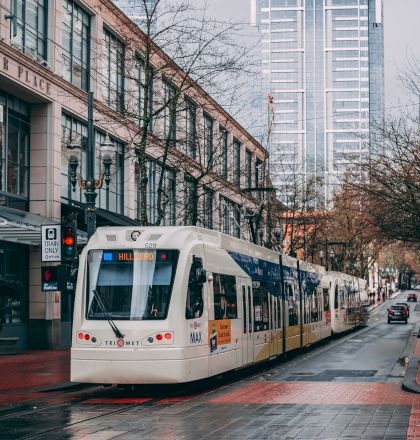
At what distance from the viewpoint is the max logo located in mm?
17344

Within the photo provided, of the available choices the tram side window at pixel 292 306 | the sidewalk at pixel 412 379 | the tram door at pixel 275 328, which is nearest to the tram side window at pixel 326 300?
the tram side window at pixel 292 306

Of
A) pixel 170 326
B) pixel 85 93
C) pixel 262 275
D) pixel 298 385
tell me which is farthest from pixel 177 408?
pixel 85 93

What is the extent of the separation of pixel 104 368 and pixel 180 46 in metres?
11.3

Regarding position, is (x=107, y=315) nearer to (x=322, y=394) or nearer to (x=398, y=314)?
(x=322, y=394)

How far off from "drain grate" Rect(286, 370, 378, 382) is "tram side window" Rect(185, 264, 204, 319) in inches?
162

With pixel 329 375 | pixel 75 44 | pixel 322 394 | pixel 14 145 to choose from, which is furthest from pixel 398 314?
pixel 322 394

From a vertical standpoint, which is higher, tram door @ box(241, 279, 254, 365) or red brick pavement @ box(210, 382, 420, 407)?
tram door @ box(241, 279, 254, 365)

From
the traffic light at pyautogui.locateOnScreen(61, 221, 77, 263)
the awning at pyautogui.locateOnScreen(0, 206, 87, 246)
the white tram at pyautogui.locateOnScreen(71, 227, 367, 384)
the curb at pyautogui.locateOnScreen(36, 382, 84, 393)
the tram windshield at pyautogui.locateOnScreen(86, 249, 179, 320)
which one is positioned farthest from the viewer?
the awning at pyautogui.locateOnScreen(0, 206, 87, 246)

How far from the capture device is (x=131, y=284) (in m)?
17.2

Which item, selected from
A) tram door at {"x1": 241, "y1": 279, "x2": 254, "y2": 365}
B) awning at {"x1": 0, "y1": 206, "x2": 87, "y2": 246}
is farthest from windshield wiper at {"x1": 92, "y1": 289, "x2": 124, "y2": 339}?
awning at {"x1": 0, "y1": 206, "x2": 87, "y2": 246}

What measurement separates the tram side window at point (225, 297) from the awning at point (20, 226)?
9.56 meters

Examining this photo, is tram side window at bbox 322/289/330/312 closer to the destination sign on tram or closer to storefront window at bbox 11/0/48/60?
storefront window at bbox 11/0/48/60

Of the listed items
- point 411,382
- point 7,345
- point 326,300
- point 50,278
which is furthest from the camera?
point 326,300

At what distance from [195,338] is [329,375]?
230 inches
